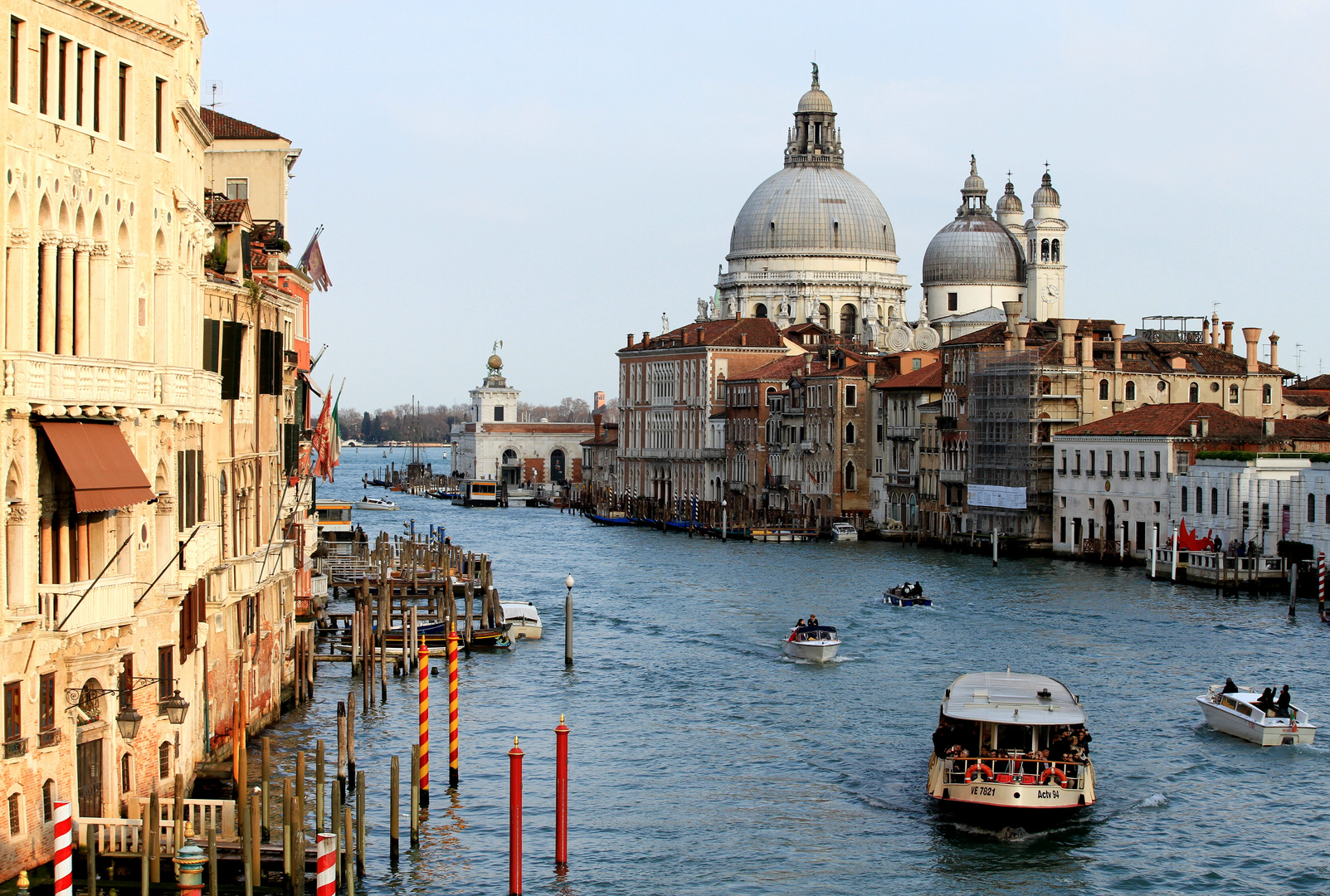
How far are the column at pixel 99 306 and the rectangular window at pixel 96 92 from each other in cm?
89

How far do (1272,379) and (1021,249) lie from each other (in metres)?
39.4

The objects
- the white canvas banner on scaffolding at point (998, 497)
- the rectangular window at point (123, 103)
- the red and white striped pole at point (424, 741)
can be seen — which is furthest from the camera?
the white canvas banner on scaffolding at point (998, 497)

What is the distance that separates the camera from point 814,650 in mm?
33812

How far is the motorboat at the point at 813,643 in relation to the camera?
33812 millimetres

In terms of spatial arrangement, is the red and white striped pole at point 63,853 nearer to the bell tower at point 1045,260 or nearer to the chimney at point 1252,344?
the chimney at point 1252,344

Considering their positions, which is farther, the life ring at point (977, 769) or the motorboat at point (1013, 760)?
the life ring at point (977, 769)

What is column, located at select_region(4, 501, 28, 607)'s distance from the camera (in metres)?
14.1

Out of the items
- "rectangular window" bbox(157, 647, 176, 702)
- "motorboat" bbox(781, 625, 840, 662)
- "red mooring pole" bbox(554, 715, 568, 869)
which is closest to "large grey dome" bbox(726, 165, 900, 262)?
"motorboat" bbox(781, 625, 840, 662)

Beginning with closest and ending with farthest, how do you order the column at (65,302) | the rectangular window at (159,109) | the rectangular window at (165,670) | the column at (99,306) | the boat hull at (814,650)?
the column at (65,302) < the column at (99,306) < the rectangular window at (159,109) < the rectangular window at (165,670) < the boat hull at (814,650)

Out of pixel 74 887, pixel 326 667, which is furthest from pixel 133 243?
pixel 326 667

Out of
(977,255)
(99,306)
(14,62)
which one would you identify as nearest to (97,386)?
(99,306)

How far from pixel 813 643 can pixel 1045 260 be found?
68.7 metres

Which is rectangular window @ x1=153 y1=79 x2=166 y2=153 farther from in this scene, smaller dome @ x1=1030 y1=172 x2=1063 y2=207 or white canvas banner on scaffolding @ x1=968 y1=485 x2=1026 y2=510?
smaller dome @ x1=1030 y1=172 x2=1063 y2=207

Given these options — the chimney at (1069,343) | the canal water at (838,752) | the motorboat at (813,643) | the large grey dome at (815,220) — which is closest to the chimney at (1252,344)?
the chimney at (1069,343)
